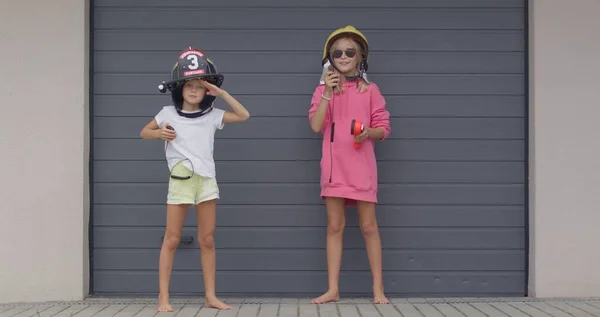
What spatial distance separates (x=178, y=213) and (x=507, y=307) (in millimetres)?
2398

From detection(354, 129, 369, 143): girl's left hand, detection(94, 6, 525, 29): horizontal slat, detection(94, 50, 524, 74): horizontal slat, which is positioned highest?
detection(94, 6, 525, 29): horizontal slat

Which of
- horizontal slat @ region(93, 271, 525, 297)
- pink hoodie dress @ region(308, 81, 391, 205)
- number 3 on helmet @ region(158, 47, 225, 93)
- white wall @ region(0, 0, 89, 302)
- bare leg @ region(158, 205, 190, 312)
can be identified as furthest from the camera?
horizontal slat @ region(93, 271, 525, 297)

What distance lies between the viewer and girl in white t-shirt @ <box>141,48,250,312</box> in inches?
251

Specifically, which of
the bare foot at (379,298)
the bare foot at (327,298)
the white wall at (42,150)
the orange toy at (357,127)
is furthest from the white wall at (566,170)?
the white wall at (42,150)

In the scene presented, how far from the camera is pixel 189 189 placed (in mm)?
6391

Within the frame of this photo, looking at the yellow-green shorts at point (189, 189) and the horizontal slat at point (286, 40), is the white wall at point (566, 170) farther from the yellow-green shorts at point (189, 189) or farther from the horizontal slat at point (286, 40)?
the yellow-green shorts at point (189, 189)

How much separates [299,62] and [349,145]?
0.87m

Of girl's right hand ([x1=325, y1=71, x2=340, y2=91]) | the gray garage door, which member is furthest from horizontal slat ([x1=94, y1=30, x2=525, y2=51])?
girl's right hand ([x1=325, y1=71, x2=340, y2=91])

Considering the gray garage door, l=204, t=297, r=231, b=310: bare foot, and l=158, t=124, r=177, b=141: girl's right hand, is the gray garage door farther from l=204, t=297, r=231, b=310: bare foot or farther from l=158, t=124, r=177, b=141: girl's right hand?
l=158, t=124, r=177, b=141: girl's right hand

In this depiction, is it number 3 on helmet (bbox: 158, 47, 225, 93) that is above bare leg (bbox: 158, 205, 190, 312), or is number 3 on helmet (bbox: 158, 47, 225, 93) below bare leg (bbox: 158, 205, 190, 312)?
above

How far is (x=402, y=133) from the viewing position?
7113 millimetres

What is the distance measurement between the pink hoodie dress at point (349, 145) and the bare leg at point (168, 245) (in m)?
1.05

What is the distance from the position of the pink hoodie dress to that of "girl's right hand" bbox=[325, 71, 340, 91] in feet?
0.72

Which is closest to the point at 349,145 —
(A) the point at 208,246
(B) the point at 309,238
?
(B) the point at 309,238
